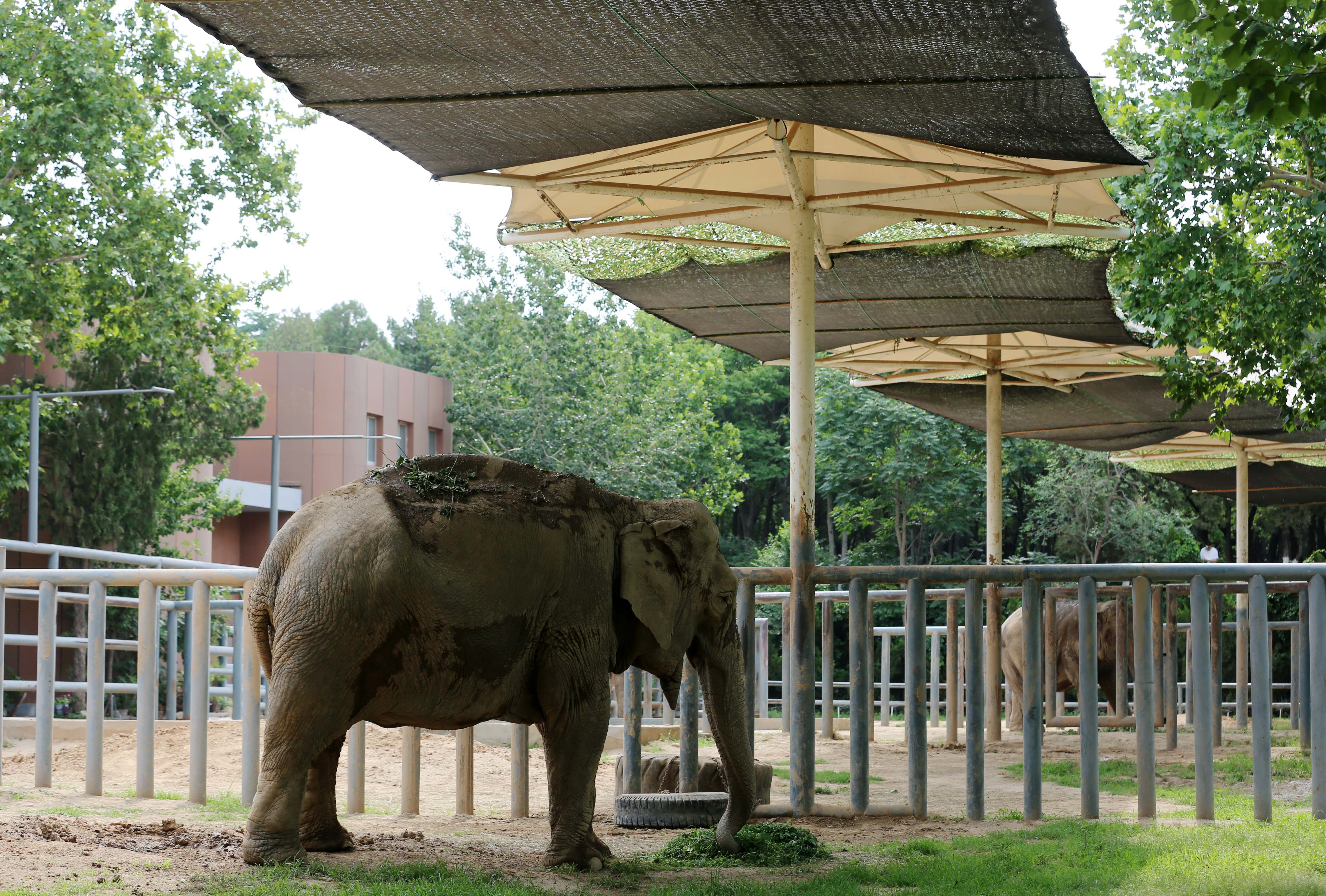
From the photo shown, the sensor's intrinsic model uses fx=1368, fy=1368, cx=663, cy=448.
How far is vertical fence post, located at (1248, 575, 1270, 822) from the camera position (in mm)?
7543

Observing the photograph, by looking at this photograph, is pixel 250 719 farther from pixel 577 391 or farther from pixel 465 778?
pixel 577 391

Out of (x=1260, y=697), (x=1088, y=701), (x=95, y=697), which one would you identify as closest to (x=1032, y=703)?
(x=1088, y=701)

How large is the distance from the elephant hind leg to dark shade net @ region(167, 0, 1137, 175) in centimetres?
314

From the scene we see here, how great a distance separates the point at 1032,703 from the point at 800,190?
3355 millimetres

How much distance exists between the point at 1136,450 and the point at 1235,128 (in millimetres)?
Result: 9026

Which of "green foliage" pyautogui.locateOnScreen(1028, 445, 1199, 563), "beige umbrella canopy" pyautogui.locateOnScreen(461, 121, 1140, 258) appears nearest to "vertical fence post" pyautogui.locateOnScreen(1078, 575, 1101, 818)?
"beige umbrella canopy" pyautogui.locateOnScreen(461, 121, 1140, 258)

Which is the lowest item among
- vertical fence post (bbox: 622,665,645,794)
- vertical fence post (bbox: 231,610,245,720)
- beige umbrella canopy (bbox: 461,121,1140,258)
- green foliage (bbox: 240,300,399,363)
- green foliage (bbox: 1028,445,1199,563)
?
vertical fence post (bbox: 622,665,645,794)

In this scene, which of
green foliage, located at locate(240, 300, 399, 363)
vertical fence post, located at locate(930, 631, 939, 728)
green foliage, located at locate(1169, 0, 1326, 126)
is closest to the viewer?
green foliage, located at locate(1169, 0, 1326, 126)

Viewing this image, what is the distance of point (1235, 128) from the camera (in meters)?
12.3

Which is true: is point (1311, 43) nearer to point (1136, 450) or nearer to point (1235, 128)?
point (1235, 128)

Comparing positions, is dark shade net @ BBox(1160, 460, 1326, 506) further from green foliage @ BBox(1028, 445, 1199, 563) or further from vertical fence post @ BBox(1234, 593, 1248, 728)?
green foliage @ BBox(1028, 445, 1199, 563)

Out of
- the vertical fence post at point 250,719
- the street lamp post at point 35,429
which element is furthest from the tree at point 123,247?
the vertical fence post at point 250,719

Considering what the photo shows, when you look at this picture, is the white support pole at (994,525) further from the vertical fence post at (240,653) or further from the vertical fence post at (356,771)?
the vertical fence post at (356,771)

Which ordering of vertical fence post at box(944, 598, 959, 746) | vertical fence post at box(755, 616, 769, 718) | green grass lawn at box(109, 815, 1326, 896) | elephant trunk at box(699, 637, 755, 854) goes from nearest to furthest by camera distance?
green grass lawn at box(109, 815, 1326, 896) < elephant trunk at box(699, 637, 755, 854) < vertical fence post at box(944, 598, 959, 746) < vertical fence post at box(755, 616, 769, 718)
